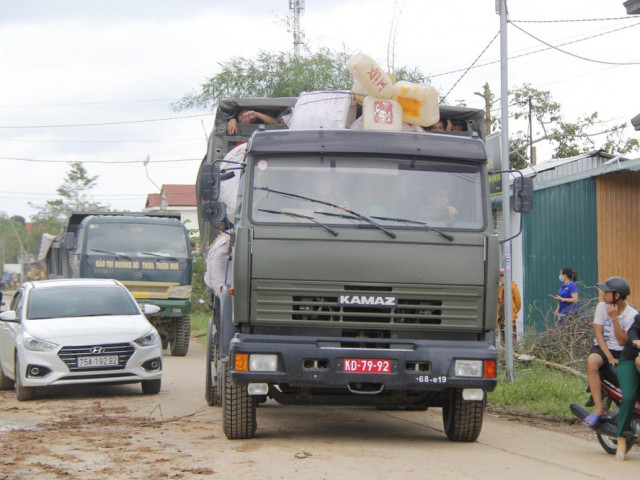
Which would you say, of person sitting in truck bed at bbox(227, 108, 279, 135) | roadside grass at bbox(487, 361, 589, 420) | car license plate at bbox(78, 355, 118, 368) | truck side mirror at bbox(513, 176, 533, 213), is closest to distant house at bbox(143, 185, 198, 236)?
car license plate at bbox(78, 355, 118, 368)


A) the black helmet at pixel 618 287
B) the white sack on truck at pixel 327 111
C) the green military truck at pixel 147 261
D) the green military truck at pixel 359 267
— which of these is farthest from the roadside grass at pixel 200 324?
the black helmet at pixel 618 287

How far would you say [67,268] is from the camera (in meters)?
23.1

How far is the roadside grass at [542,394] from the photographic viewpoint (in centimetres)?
1140

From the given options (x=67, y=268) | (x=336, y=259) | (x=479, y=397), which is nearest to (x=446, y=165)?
(x=336, y=259)

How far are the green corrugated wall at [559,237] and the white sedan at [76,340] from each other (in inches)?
326

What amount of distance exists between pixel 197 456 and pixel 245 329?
114cm

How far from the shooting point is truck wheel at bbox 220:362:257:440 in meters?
8.74

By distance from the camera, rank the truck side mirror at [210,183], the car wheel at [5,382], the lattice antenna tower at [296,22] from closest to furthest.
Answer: the truck side mirror at [210,183], the car wheel at [5,382], the lattice antenna tower at [296,22]

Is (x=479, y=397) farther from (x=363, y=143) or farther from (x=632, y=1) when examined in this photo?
(x=632, y=1)

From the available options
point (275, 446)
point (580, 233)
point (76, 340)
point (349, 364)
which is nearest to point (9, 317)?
point (76, 340)

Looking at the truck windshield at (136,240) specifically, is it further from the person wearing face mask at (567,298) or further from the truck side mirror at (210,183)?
the truck side mirror at (210,183)

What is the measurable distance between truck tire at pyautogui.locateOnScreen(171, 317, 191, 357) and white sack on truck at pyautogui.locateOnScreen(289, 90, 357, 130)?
34.3 feet

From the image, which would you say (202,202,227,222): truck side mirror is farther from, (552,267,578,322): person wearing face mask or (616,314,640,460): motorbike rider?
(552,267,578,322): person wearing face mask

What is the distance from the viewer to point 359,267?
8273 millimetres
